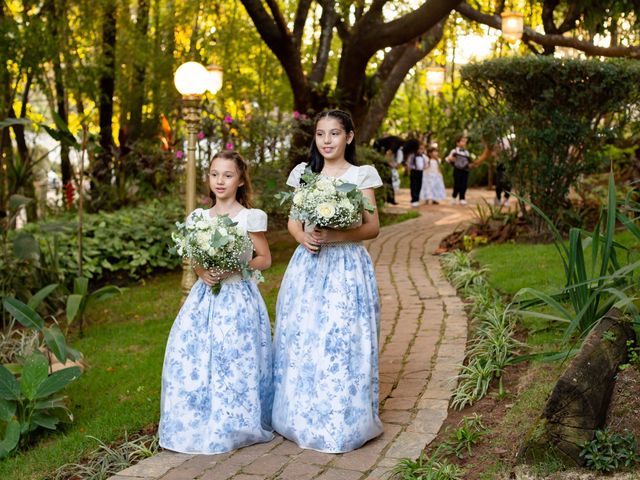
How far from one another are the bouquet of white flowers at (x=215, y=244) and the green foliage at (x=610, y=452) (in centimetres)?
196

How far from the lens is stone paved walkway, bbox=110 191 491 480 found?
14.4 ft

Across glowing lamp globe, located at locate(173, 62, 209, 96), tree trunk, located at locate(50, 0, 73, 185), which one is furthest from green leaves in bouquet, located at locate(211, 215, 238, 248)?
tree trunk, located at locate(50, 0, 73, 185)

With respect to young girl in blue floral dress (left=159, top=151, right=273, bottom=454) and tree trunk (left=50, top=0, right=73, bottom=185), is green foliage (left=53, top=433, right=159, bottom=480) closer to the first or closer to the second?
Answer: young girl in blue floral dress (left=159, top=151, right=273, bottom=454)

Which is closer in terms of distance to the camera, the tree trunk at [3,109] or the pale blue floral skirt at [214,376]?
the pale blue floral skirt at [214,376]

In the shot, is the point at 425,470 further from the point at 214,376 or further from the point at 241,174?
the point at 241,174

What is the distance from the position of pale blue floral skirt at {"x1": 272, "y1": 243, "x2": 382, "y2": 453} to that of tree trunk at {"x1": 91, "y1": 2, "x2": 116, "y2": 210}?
31.5ft

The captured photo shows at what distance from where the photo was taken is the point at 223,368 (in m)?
4.73

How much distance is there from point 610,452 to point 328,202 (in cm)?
179

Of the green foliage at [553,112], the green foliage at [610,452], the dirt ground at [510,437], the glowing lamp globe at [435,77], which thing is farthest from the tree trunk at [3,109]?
the glowing lamp globe at [435,77]

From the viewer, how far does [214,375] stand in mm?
4738

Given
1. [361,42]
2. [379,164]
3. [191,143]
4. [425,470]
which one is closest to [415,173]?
[379,164]

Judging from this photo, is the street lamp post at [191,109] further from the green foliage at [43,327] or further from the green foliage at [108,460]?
the green foliage at [108,460]

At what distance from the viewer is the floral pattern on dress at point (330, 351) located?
4.62 meters

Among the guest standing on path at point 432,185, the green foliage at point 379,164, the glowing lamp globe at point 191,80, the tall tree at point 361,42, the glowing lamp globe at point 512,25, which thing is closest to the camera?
the glowing lamp globe at point 191,80
